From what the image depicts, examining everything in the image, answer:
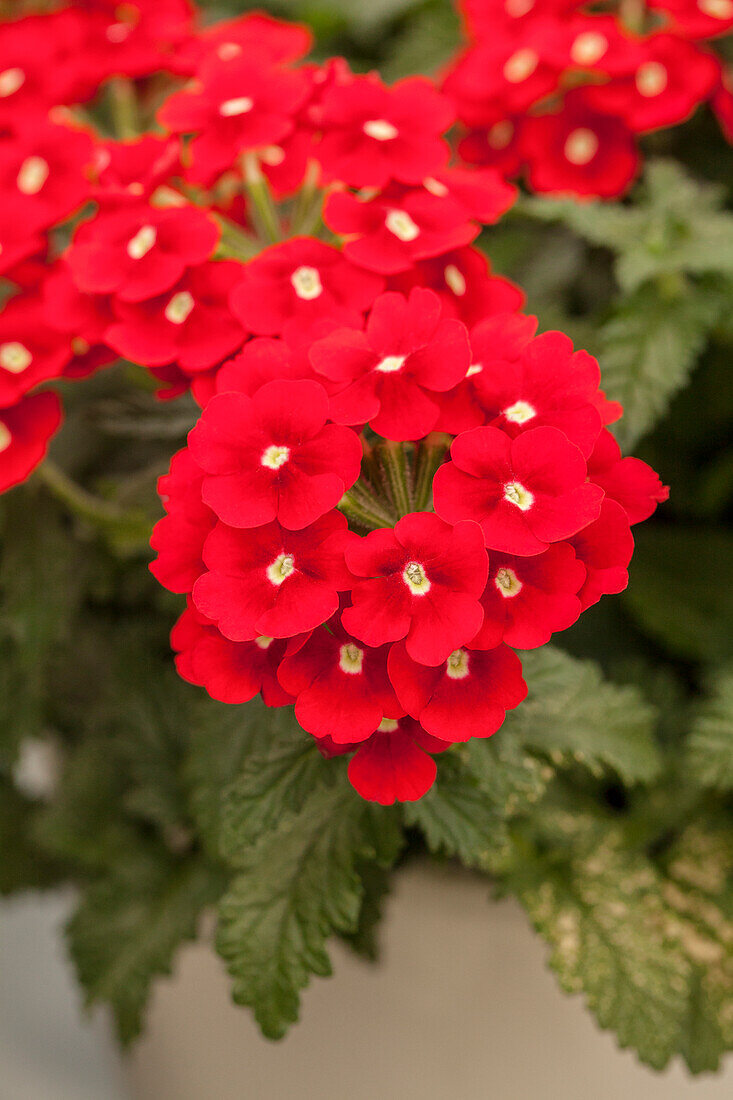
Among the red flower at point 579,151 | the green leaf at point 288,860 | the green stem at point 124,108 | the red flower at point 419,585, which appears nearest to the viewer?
the red flower at point 419,585

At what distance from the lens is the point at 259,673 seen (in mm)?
490

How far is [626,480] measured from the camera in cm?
50

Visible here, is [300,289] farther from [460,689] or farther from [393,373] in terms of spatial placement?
[460,689]

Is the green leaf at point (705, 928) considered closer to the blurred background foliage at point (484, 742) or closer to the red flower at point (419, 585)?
the blurred background foliage at point (484, 742)

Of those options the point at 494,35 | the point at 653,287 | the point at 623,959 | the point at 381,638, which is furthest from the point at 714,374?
the point at 381,638

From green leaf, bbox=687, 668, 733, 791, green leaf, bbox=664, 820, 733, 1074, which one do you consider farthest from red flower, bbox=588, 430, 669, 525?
green leaf, bbox=664, 820, 733, 1074

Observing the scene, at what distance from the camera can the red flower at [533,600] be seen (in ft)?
1.50

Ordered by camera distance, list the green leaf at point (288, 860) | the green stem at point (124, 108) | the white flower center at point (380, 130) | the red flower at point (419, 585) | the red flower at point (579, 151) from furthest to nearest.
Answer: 1. the green stem at point (124, 108)
2. the red flower at point (579, 151)
3. the white flower center at point (380, 130)
4. the green leaf at point (288, 860)
5. the red flower at point (419, 585)

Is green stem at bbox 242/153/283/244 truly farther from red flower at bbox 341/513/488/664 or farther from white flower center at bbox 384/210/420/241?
red flower at bbox 341/513/488/664

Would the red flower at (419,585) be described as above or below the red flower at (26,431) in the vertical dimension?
above

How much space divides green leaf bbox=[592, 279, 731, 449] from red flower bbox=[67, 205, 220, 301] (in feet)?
1.12

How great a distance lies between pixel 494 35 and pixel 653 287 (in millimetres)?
289

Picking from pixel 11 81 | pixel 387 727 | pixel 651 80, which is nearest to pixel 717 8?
pixel 651 80

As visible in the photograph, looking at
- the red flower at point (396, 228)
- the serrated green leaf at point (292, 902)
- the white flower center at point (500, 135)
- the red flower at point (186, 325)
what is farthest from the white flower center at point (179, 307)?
the white flower center at point (500, 135)
